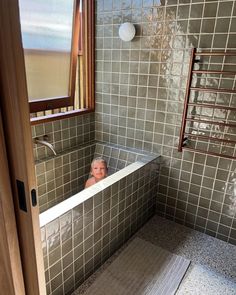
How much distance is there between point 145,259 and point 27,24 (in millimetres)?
2001

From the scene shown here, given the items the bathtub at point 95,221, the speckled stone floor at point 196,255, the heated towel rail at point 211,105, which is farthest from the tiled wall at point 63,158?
the heated towel rail at point 211,105

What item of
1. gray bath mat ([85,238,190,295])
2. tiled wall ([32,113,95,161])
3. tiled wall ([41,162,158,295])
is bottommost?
gray bath mat ([85,238,190,295])

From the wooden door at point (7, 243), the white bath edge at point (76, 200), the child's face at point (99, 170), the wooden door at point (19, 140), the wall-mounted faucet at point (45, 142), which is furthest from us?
the child's face at point (99, 170)

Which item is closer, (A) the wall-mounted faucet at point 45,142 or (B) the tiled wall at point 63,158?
(A) the wall-mounted faucet at point 45,142

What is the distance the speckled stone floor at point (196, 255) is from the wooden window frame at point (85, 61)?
4.20 feet

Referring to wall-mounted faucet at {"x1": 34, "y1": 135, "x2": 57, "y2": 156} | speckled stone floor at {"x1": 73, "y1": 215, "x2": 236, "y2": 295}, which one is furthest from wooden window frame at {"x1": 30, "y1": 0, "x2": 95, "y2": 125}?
speckled stone floor at {"x1": 73, "y1": 215, "x2": 236, "y2": 295}

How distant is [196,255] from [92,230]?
0.92 meters

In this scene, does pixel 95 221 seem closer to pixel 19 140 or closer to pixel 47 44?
pixel 19 140

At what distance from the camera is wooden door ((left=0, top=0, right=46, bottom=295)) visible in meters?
0.61

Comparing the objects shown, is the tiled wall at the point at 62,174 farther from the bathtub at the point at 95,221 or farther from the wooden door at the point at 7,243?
the wooden door at the point at 7,243

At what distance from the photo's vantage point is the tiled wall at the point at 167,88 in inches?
71.5

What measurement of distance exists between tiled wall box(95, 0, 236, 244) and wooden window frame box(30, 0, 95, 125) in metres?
0.07

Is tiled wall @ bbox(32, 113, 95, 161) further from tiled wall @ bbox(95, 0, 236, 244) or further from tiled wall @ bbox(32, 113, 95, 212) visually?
tiled wall @ bbox(95, 0, 236, 244)

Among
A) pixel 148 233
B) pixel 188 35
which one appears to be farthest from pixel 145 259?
pixel 188 35
